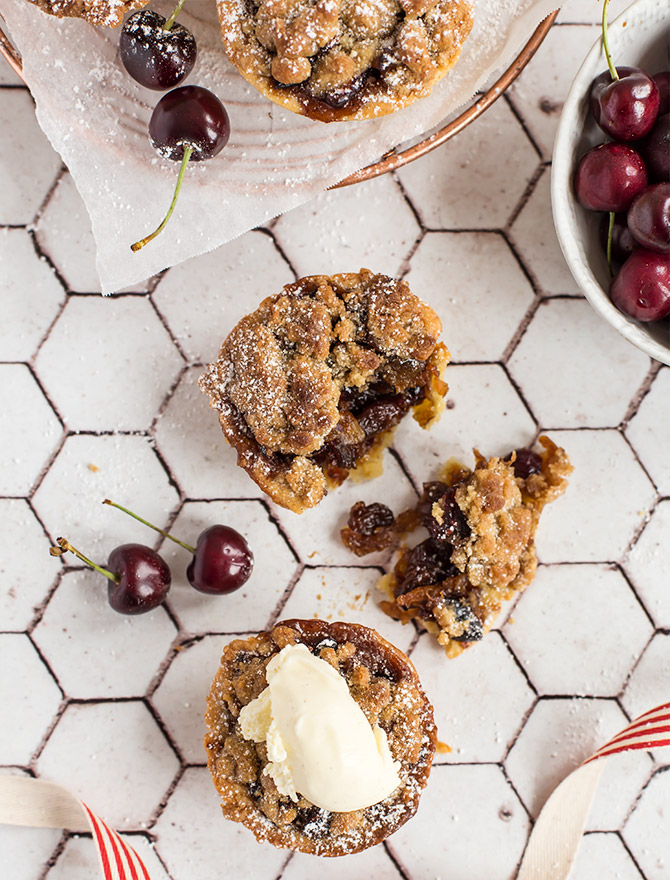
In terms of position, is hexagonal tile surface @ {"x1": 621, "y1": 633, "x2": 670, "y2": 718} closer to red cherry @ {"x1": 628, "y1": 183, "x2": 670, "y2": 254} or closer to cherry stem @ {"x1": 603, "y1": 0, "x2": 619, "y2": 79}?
red cherry @ {"x1": 628, "y1": 183, "x2": 670, "y2": 254}

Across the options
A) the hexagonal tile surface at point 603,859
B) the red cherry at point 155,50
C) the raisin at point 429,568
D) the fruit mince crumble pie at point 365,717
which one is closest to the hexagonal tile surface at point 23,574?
Result: the fruit mince crumble pie at point 365,717

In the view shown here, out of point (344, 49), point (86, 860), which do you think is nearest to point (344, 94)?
point (344, 49)

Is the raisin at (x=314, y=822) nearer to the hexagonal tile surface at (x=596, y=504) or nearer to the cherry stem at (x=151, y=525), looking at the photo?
the cherry stem at (x=151, y=525)

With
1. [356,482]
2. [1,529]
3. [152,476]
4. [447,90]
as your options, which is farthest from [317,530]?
[447,90]

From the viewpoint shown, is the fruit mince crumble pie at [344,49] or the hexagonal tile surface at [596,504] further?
the hexagonal tile surface at [596,504]

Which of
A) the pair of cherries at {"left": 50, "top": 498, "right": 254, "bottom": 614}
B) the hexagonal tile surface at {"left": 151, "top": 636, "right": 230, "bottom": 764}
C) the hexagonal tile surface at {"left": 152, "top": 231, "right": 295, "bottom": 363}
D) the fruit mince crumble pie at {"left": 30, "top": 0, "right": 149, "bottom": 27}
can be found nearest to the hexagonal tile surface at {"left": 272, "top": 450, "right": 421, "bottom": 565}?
the pair of cherries at {"left": 50, "top": 498, "right": 254, "bottom": 614}

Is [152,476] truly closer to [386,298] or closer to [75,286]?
[75,286]
